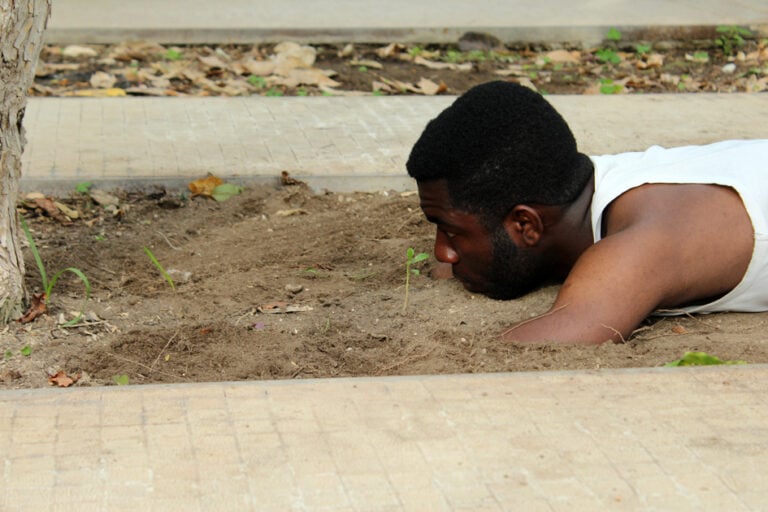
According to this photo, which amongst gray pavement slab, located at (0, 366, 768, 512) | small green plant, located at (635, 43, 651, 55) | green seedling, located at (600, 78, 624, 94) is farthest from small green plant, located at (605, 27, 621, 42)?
gray pavement slab, located at (0, 366, 768, 512)

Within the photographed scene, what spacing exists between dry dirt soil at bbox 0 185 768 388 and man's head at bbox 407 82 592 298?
20 centimetres

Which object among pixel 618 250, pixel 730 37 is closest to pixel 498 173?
pixel 618 250

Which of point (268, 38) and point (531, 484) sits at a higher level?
point (531, 484)

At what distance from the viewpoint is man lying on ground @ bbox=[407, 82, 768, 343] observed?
3.12 metres

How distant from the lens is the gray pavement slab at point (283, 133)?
16.7 feet

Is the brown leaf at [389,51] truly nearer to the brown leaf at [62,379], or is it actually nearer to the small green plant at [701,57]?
the small green plant at [701,57]

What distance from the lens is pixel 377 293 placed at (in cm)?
374

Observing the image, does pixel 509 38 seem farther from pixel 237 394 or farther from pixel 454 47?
pixel 237 394

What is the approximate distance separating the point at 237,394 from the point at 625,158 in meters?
1.70

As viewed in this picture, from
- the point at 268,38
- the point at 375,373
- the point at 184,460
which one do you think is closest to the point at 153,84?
the point at 268,38

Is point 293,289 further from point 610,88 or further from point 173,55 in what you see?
point 173,55

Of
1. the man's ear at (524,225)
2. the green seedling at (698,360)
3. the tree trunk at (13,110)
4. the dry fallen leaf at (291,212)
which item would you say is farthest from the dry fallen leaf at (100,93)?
A: the green seedling at (698,360)

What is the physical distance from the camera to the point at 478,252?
3.52 metres

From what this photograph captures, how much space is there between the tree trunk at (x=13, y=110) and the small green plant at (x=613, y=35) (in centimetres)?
613
